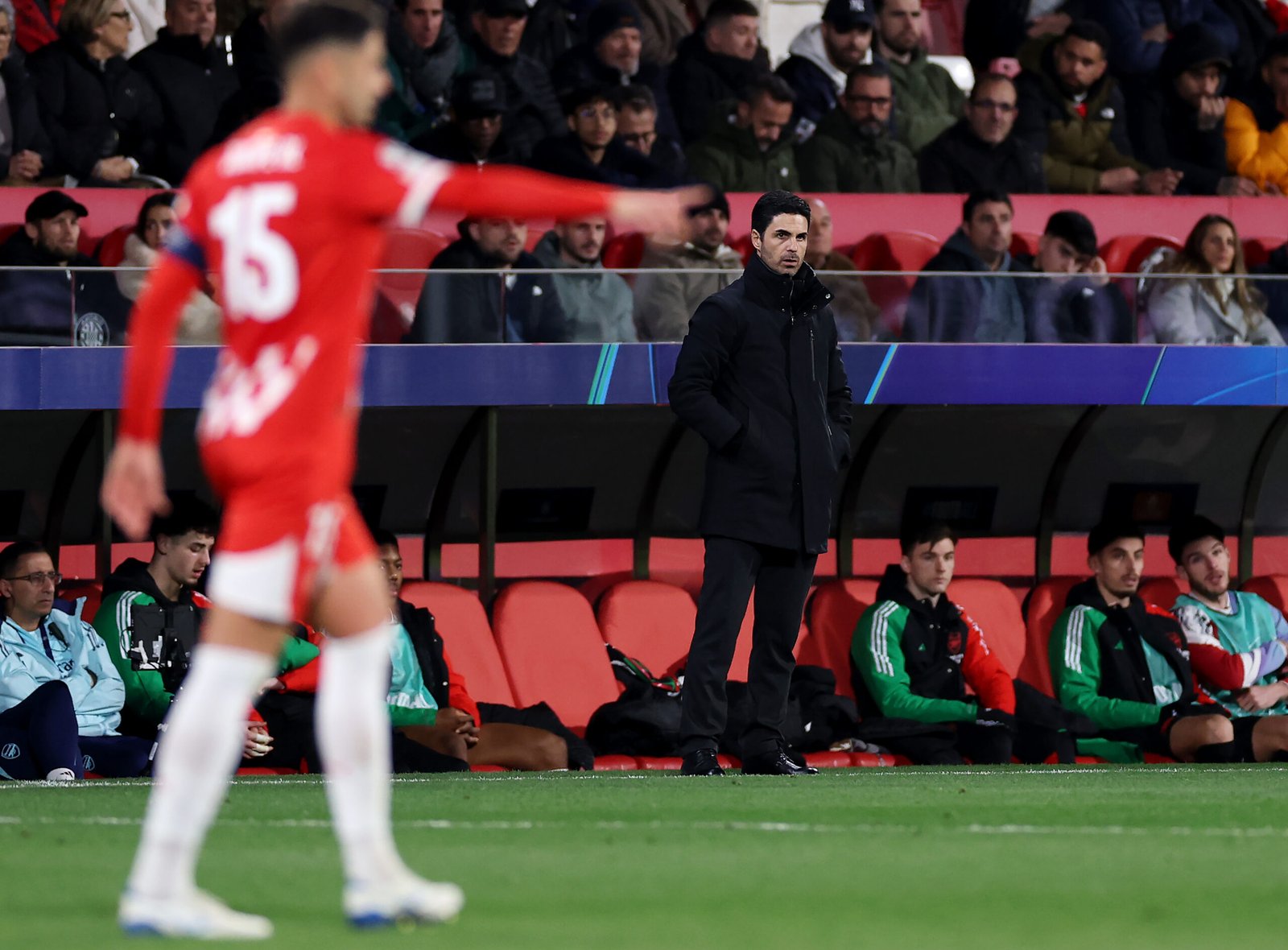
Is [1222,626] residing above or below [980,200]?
below

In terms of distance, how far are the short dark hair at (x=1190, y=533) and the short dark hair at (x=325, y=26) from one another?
25.1 feet

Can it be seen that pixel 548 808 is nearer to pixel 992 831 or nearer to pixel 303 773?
pixel 992 831

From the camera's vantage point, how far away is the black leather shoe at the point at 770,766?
805 cm

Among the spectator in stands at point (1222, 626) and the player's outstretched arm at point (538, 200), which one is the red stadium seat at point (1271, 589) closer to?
the spectator in stands at point (1222, 626)

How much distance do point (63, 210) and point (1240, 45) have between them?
8282 millimetres

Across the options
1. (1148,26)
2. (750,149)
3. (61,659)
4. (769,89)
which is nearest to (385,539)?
(61,659)

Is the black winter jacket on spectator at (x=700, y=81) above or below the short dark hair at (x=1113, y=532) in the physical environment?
above

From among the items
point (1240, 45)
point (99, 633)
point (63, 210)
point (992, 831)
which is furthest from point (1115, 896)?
point (1240, 45)

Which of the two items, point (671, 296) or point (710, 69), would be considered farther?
point (710, 69)

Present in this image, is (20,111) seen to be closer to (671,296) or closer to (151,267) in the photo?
(151,267)

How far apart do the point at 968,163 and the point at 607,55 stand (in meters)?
2.16

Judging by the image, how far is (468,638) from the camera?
1031cm

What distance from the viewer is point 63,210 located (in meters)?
9.95

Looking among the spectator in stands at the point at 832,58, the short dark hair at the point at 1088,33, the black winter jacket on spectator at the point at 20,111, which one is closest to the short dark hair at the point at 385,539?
the black winter jacket on spectator at the point at 20,111
